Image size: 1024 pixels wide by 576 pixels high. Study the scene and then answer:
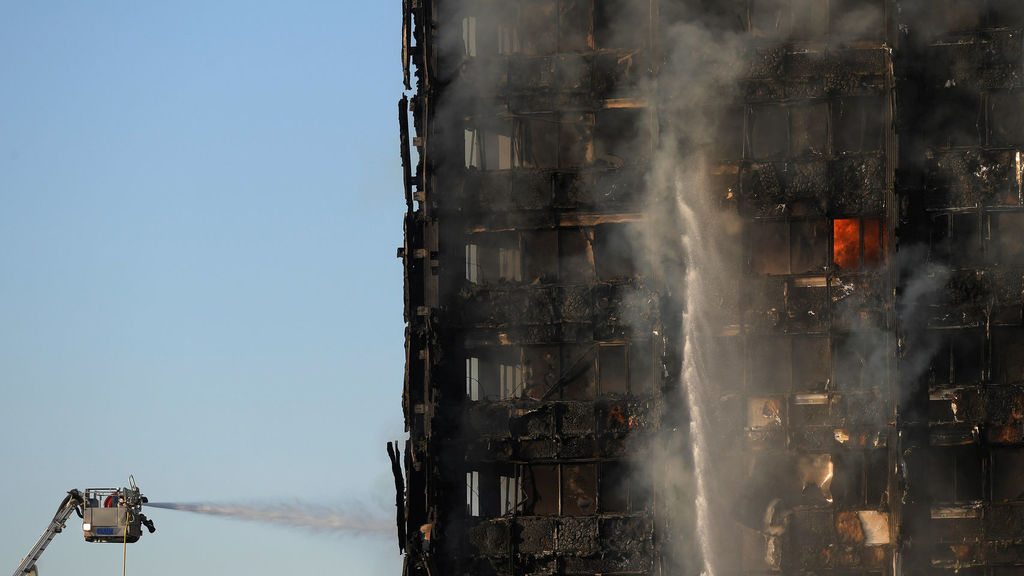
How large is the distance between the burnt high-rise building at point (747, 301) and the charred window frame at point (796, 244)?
0.03 metres

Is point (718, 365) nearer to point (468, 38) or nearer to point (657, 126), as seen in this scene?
point (657, 126)

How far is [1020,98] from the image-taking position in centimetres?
2142

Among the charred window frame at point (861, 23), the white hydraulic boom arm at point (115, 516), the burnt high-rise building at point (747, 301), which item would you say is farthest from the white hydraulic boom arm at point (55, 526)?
the charred window frame at point (861, 23)

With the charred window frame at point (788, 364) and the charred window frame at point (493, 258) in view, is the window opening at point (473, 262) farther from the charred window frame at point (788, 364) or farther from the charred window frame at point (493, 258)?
the charred window frame at point (788, 364)

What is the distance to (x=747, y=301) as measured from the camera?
21422 mm

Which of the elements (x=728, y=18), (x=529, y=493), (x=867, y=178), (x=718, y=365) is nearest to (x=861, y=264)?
(x=867, y=178)

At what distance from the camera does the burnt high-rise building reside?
21.3m

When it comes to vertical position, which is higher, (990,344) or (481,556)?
(990,344)

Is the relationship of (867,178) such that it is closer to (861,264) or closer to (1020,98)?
(861,264)

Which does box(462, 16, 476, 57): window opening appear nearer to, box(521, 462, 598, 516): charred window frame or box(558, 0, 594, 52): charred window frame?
box(558, 0, 594, 52): charred window frame

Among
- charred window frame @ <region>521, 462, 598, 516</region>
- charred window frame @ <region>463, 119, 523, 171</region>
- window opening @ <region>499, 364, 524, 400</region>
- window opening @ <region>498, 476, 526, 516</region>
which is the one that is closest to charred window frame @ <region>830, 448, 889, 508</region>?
charred window frame @ <region>521, 462, 598, 516</region>

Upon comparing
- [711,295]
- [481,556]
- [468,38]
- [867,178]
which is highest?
[468,38]

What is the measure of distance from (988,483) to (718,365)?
4.37m

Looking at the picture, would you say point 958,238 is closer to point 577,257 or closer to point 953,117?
point 953,117
